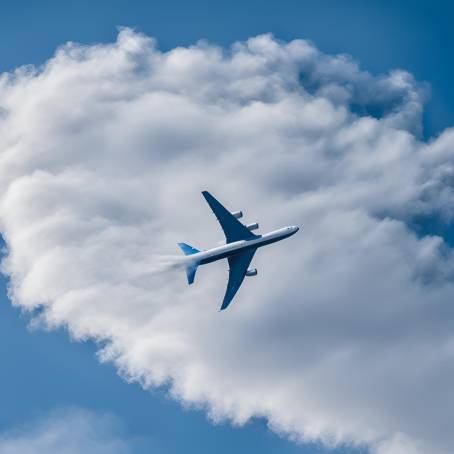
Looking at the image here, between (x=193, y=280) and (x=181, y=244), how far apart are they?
10219 millimetres

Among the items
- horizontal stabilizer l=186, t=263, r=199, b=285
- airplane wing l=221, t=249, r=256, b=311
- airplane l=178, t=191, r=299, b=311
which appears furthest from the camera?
airplane wing l=221, t=249, r=256, b=311

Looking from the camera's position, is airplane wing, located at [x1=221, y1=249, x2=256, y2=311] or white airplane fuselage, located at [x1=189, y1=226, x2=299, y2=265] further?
airplane wing, located at [x1=221, y1=249, x2=256, y2=311]

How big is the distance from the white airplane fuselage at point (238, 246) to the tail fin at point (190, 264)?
47.0 inches

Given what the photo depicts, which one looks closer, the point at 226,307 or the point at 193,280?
the point at 193,280

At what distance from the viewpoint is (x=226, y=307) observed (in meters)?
162

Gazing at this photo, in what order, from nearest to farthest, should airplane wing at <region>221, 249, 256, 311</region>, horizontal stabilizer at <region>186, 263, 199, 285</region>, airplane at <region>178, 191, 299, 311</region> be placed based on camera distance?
horizontal stabilizer at <region>186, 263, 199, 285</region> < airplane at <region>178, 191, 299, 311</region> < airplane wing at <region>221, 249, 256, 311</region>

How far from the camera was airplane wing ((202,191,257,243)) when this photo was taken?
15615 centimetres

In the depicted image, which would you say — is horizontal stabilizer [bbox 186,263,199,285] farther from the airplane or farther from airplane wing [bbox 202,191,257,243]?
airplane wing [bbox 202,191,257,243]

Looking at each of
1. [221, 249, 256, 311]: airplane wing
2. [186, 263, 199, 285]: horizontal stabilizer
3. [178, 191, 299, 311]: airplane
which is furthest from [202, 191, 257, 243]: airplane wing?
[186, 263, 199, 285]: horizontal stabilizer

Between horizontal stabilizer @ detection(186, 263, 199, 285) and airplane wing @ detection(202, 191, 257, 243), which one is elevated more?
airplane wing @ detection(202, 191, 257, 243)

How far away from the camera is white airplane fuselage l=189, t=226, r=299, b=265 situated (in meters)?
156

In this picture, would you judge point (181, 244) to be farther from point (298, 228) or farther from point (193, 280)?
point (298, 228)

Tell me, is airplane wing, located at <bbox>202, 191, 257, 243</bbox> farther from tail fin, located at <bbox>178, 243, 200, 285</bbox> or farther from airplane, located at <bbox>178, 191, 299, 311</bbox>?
tail fin, located at <bbox>178, 243, 200, 285</bbox>

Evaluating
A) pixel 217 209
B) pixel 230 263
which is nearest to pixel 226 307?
pixel 230 263
